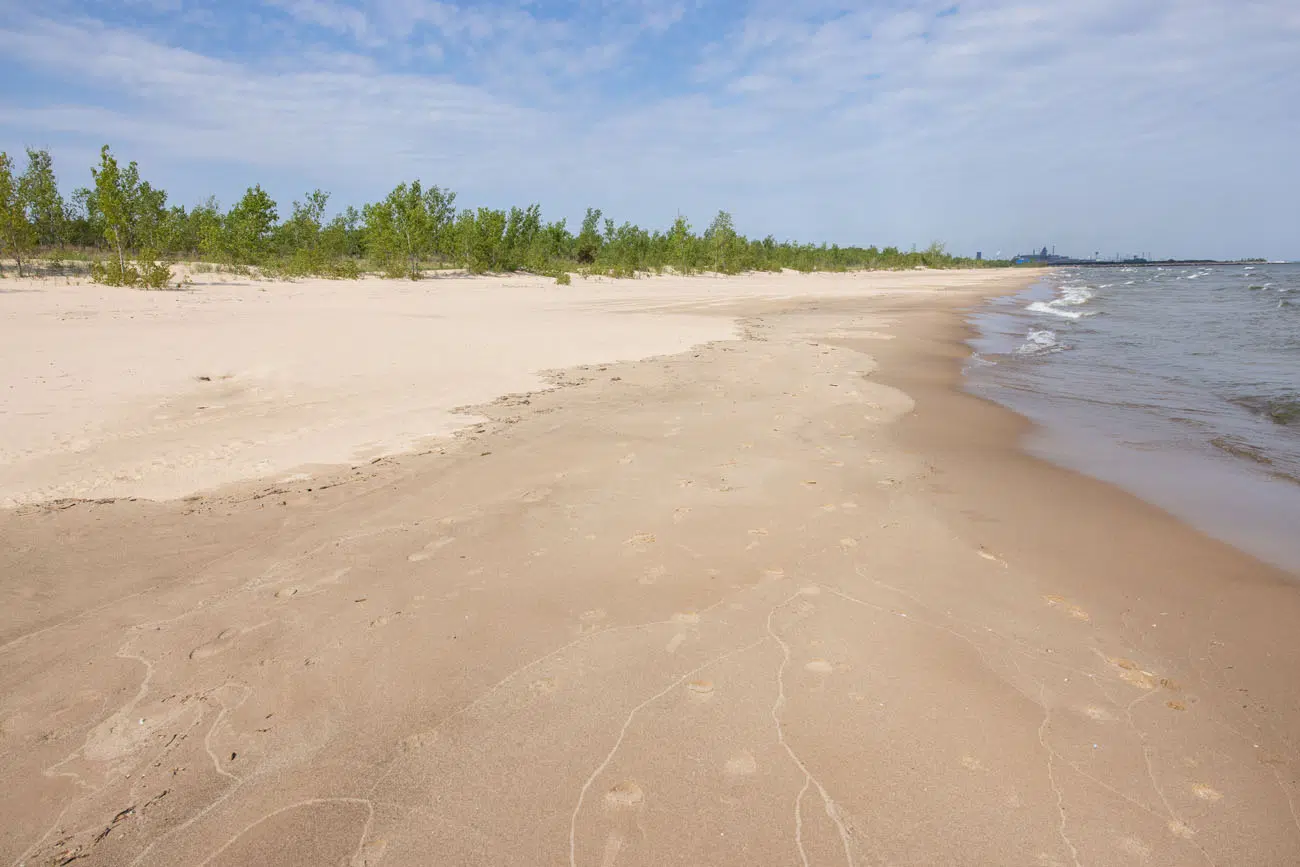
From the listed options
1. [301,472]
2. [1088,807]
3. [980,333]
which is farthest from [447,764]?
[980,333]

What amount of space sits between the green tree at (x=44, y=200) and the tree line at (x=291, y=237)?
0.05m

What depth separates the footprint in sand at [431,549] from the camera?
3.99 metres

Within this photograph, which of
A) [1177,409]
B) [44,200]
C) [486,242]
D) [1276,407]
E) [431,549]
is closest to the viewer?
[431,549]

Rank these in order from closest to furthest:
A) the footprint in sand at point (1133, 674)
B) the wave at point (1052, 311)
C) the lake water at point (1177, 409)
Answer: the footprint in sand at point (1133, 674) → the lake water at point (1177, 409) → the wave at point (1052, 311)

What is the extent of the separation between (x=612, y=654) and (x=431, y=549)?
63.0 inches

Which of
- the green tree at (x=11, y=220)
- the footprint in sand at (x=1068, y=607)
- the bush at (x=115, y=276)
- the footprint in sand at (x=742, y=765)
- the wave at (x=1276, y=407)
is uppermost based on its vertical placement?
the green tree at (x=11, y=220)

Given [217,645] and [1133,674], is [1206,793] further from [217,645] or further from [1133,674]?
[217,645]

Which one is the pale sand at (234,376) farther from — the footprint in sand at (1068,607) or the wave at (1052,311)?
the wave at (1052,311)

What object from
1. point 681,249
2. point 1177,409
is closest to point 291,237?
point 681,249

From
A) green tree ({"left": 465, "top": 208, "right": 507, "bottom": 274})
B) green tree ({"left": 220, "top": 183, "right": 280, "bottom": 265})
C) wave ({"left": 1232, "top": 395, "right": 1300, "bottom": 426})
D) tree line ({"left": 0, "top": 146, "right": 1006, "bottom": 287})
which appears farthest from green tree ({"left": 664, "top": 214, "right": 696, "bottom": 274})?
wave ({"left": 1232, "top": 395, "right": 1300, "bottom": 426})

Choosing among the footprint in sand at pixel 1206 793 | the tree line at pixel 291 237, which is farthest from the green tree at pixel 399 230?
the footprint in sand at pixel 1206 793

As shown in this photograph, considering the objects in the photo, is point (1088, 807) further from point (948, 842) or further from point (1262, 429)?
point (1262, 429)

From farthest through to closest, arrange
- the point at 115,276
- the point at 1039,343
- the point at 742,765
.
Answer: the point at 115,276 → the point at 1039,343 → the point at 742,765

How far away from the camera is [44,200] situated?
87.6 feet
